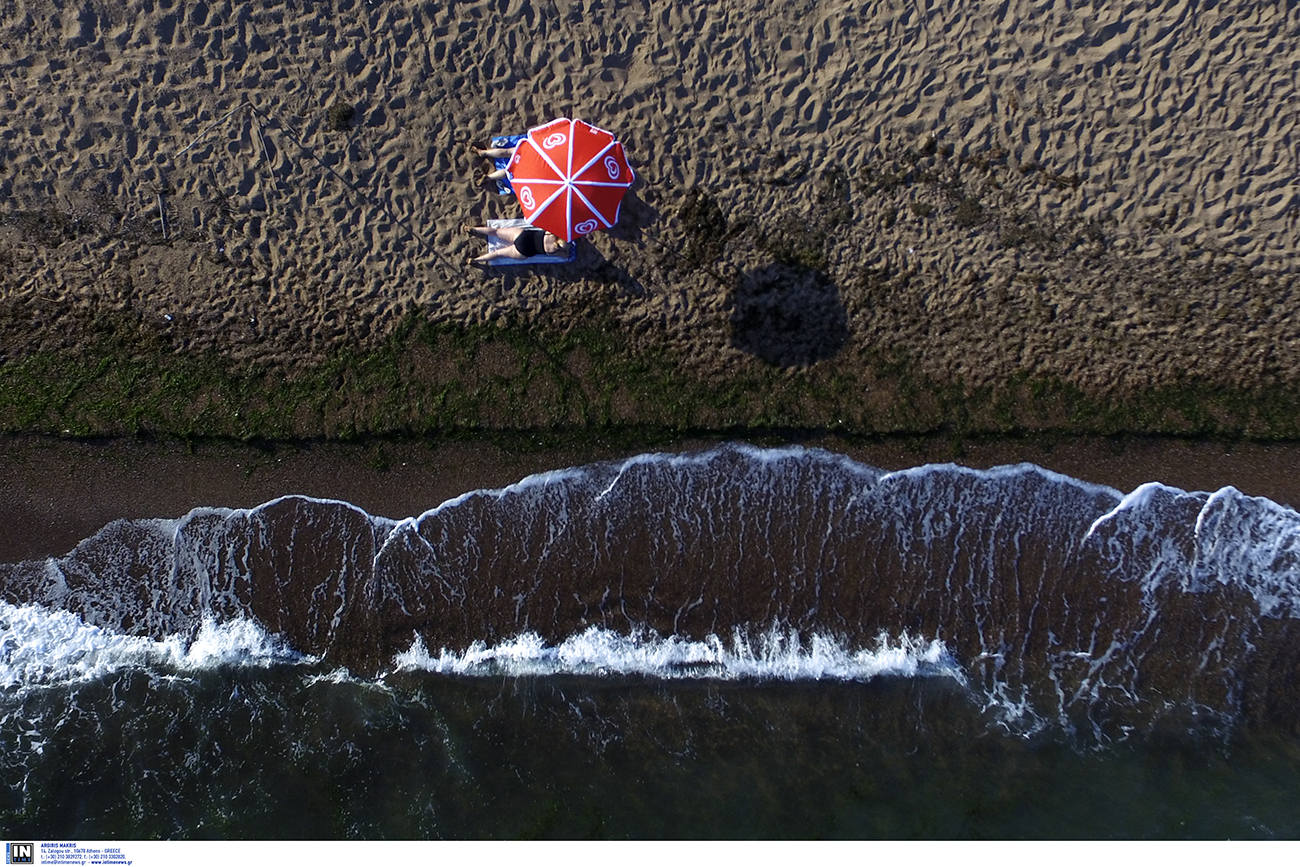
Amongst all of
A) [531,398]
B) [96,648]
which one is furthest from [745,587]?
[96,648]

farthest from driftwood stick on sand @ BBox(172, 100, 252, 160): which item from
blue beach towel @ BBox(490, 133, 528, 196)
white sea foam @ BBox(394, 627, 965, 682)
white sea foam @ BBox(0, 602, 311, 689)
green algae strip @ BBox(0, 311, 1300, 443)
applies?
white sea foam @ BBox(394, 627, 965, 682)

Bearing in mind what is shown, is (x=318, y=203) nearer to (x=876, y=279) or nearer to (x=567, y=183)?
(x=567, y=183)

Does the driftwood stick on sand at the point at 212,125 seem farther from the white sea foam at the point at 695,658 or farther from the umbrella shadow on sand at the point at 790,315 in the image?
the white sea foam at the point at 695,658

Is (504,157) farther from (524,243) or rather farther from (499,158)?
(524,243)

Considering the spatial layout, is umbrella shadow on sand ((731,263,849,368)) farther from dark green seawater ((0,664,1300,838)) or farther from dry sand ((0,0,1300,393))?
dark green seawater ((0,664,1300,838))
